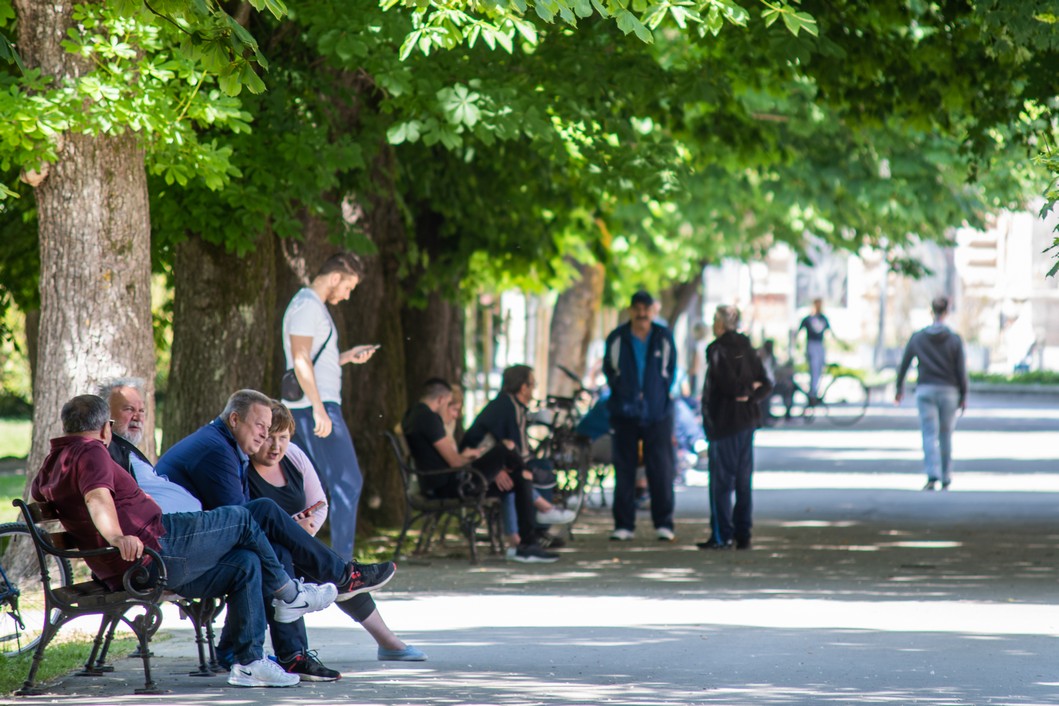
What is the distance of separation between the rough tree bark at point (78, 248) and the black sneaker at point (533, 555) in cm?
327

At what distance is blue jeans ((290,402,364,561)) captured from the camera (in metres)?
10.8

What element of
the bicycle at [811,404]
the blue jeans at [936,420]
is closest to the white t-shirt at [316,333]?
the blue jeans at [936,420]

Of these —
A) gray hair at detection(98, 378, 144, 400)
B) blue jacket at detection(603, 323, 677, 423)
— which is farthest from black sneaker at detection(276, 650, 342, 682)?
blue jacket at detection(603, 323, 677, 423)

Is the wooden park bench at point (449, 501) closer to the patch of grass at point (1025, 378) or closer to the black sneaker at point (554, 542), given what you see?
the black sneaker at point (554, 542)

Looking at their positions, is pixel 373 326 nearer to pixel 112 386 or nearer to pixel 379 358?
pixel 379 358

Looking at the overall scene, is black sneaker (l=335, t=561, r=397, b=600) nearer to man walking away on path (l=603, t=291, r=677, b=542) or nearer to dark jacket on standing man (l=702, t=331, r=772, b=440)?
dark jacket on standing man (l=702, t=331, r=772, b=440)

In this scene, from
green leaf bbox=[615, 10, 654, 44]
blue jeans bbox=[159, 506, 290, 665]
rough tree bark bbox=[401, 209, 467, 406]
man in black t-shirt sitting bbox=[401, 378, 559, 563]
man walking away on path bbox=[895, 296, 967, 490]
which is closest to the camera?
blue jeans bbox=[159, 506, 290, 665]

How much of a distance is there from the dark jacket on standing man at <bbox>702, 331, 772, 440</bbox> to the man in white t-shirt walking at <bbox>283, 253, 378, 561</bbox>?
3409 mm

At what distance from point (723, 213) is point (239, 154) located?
15.0 metres

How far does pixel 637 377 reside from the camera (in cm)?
1378

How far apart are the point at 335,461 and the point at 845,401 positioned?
25743mm

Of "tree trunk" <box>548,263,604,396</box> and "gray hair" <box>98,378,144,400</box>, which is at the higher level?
"tree trunk" <box>548,263,604,396</box>

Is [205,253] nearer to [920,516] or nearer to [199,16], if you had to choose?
[199,16]

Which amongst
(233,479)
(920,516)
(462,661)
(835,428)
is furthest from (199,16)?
(835,428)
